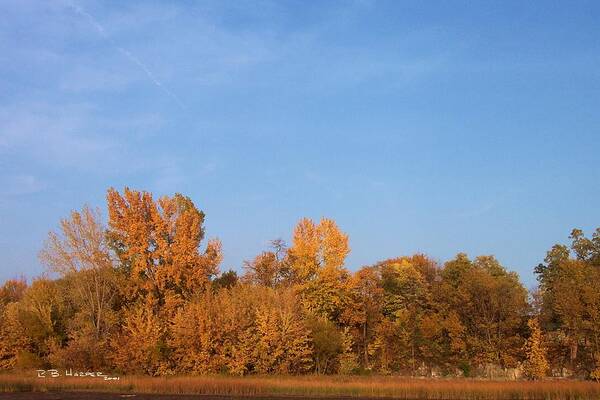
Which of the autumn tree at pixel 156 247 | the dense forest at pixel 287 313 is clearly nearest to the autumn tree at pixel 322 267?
the dense forest at pixel 287 313

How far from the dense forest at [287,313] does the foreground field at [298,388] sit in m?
6.28

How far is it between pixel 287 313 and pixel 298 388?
33.4 feet

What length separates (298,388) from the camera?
1775 inches

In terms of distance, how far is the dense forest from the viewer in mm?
54469

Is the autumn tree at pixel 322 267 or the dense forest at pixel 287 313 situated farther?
the autumn tree at pixel 322 267


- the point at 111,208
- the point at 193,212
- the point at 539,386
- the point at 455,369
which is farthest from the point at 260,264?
the point at 539,386

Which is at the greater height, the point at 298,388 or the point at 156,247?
the point at 156,247

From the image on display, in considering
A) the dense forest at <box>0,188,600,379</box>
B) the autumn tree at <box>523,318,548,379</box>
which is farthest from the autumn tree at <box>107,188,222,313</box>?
the autumn tree at <box>523,318,548,379</box>

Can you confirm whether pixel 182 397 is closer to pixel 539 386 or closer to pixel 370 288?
pixel 539 386

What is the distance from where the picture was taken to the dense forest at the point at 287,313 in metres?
54.5
